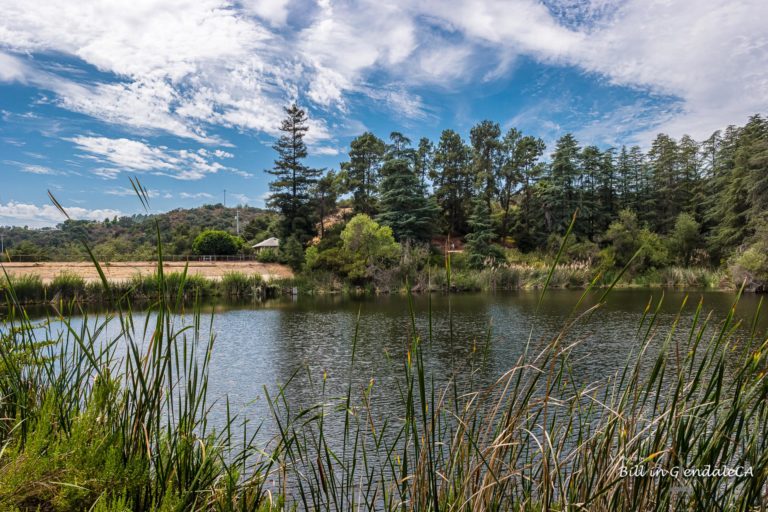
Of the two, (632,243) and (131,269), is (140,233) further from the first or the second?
(632,243)

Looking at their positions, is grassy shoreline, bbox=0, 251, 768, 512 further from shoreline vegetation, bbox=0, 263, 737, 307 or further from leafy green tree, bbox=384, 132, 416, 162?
leafy green tree, bbox=384, 132, 416, 162

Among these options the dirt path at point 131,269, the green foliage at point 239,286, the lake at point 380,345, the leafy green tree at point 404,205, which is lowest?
the lake at point 380,345

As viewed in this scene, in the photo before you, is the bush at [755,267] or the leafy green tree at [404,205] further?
the leafy green tree at [404,205]

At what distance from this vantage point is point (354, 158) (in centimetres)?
4178

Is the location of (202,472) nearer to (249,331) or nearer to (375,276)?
(249,331)

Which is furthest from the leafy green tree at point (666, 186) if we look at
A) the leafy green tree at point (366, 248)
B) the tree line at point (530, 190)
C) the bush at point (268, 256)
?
the bush at point (268, 256)

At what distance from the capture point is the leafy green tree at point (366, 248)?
27.8 metres

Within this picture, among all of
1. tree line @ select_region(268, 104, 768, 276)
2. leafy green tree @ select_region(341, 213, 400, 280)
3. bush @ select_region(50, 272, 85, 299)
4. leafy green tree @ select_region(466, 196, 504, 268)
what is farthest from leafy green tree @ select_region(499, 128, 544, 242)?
bush @ select_region(50, 272, 85, 299)

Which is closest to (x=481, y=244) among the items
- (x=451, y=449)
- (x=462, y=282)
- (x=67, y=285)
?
(x=462, y=282)

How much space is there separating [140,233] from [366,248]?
28.8 m

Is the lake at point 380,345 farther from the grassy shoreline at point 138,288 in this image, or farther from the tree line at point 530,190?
the tree line at point 530,190

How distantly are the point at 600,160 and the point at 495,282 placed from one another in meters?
18.8

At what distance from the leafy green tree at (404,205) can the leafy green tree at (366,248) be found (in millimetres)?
5679

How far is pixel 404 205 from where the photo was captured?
1393 inches
